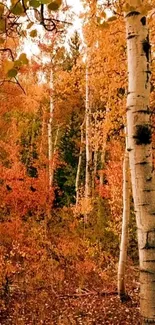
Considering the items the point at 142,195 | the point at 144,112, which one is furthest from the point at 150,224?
the point at 144,112

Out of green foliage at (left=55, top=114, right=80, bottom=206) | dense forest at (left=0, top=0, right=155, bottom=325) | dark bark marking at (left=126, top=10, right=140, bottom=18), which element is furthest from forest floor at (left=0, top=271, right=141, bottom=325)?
green foliage at (left=55, top=114, right=80, bottom=206)

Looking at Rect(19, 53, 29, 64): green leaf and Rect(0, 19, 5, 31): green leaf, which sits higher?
Rect(0, 19, 5, 31): green leaf

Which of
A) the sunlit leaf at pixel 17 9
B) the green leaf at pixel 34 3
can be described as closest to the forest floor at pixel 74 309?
the sunlit leaf at pixel 17 9

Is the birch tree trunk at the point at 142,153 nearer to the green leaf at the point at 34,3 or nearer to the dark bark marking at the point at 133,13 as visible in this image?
the dark bark marking at the point at 133,13

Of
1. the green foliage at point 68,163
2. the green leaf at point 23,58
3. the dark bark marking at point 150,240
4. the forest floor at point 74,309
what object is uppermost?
the green foliage at point 68,163

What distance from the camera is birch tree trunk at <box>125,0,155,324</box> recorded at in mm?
2387

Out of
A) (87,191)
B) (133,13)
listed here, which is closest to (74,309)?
(133,13)

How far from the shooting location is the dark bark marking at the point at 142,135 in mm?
2465

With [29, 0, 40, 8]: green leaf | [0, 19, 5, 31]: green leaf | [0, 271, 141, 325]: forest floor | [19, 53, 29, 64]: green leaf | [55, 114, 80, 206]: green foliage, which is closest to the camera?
[29, 0, 40, 8]: green leaf

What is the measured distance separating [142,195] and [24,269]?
907 centimetres

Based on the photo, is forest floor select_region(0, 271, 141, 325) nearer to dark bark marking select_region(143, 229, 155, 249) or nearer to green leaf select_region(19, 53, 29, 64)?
dark bark marking select_region(143, 229, 155, 249)

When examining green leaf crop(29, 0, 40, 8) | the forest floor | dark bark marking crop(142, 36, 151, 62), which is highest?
dark bark marking crop(142, 36, 151, 62)

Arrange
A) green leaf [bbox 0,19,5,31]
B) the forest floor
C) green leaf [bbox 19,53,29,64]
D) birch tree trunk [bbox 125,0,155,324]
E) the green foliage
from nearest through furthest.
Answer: green leaf [bbox 19,53,29,64] → green leaf [bbox 0,19,5,31] → birch tree trunk [bbox 125,0,155,324] → the forest floor → the green foliage

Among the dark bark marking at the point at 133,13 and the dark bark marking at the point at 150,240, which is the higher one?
the dark bark marking at the point at 133,13
